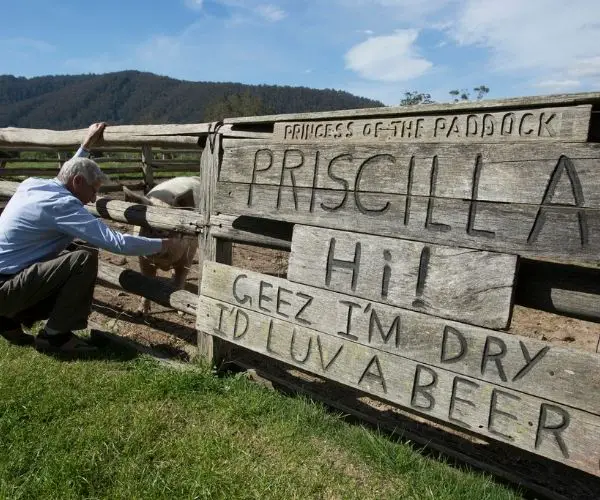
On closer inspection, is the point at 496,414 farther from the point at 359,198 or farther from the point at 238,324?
the point at 238,324

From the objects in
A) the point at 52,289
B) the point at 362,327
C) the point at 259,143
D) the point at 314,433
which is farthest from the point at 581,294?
Result: the point at 52,289

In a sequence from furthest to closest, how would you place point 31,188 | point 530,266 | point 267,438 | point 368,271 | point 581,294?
point 31,188 < point 267,438 < point 368,271 < point 530,266 < point 581,294

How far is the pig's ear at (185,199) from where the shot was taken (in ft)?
19.7

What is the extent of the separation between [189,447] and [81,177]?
2.16 metres

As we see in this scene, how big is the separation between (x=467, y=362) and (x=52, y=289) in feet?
9.80

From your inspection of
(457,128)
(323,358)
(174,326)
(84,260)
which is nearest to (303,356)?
(323,358)

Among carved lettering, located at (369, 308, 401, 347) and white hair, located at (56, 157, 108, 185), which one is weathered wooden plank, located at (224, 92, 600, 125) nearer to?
carved lettering, located at (369, 308, 401, 347)

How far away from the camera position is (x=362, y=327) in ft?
8.89

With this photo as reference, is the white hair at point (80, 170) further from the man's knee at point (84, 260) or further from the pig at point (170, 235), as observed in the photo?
the pig at point (170, 235)

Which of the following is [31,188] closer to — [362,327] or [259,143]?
[259,143]

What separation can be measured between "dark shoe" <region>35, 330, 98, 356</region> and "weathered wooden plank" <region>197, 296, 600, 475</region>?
4.30ft

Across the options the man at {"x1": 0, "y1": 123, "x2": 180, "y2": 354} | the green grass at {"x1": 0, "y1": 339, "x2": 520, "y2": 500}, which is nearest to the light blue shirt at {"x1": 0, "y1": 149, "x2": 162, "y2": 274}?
the man at {"x1": 0, "y1": 123, "x2": 180, "y2": 354}

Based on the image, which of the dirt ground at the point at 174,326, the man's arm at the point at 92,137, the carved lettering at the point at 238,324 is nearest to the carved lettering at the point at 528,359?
the carved lettering at the point at 238,324

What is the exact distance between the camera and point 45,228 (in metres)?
3.86
